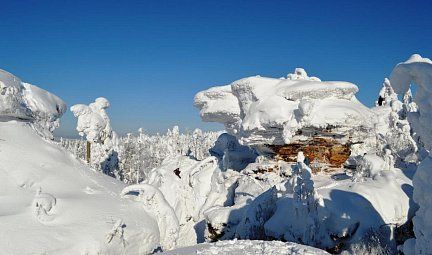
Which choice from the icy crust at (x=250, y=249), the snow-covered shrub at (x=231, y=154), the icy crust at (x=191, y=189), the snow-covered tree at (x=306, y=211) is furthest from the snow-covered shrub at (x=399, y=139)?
the icy crust at (x=250, y=249)

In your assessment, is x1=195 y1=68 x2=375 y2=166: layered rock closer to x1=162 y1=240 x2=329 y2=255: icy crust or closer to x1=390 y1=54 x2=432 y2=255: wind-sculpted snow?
x1=390 y1=54 x2=432 y2=255: wind-sculpted snow

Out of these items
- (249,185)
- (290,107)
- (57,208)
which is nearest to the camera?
Result: (57,208)

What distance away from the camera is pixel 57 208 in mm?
5688

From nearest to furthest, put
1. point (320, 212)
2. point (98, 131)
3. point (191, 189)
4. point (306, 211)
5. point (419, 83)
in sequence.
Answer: point (419, 83) < point (320, 212) < point (306, 211) < point (191, 189) < point (98, 131)

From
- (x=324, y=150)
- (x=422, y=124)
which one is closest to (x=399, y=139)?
(x=324, y=150)

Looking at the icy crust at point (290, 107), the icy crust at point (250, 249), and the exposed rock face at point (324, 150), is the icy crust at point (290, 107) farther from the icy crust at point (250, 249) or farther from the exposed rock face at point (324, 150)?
the icy crust at point (250, 249)

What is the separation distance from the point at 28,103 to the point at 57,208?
2.72m

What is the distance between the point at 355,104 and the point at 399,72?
1101 centimetres

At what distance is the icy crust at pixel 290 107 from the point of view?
1577 centimetres

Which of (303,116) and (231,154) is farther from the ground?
(303,116)

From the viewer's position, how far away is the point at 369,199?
10.2 meters

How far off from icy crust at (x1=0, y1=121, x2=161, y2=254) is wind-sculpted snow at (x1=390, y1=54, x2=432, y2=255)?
4.35m

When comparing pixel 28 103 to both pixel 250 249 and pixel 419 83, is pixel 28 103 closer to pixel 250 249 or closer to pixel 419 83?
pixel 250 249

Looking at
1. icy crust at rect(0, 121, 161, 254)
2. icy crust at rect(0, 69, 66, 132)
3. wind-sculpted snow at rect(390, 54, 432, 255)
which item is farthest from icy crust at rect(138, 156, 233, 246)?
wind-sculpted snow at rect(390, 54, 432, 255)
